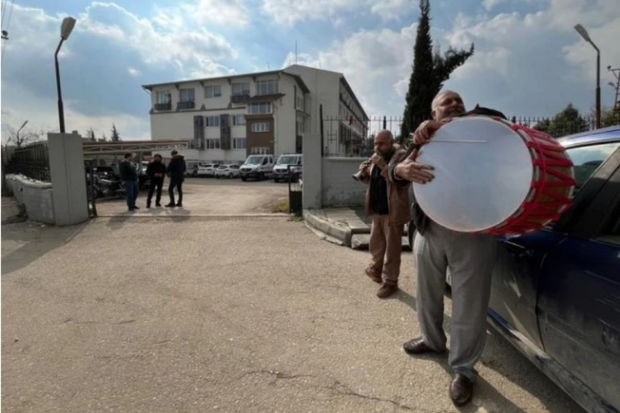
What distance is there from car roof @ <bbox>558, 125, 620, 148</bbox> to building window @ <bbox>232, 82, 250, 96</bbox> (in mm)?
46750

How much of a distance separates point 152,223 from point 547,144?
8284mm

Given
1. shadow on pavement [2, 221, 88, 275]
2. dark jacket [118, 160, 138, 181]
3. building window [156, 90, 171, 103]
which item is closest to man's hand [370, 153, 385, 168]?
shadow on pavement [2, 221, 88, 275]

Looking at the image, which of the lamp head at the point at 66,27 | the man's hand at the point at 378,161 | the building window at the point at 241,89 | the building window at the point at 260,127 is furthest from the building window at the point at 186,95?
the man's hand at the point at 378,161

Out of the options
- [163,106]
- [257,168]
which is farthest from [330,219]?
[163,106]

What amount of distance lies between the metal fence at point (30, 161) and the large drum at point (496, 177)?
32.5ft

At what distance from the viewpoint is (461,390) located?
250 centimetres

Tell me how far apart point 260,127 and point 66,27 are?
35.6 meters

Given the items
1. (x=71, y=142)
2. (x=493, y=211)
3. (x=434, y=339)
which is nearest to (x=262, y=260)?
(x=434, y=339)

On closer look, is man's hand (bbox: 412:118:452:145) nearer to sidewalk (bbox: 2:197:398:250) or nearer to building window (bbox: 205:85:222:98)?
sidewalk (bbox: 2:197:398:250)

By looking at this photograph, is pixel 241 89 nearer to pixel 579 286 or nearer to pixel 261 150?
pixel 261 150

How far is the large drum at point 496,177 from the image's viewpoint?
1.94 m

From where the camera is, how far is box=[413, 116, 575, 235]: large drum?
194 cm

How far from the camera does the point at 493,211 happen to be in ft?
6.75

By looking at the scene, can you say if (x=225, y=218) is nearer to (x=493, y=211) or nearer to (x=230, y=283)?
(x=230, y=283)
